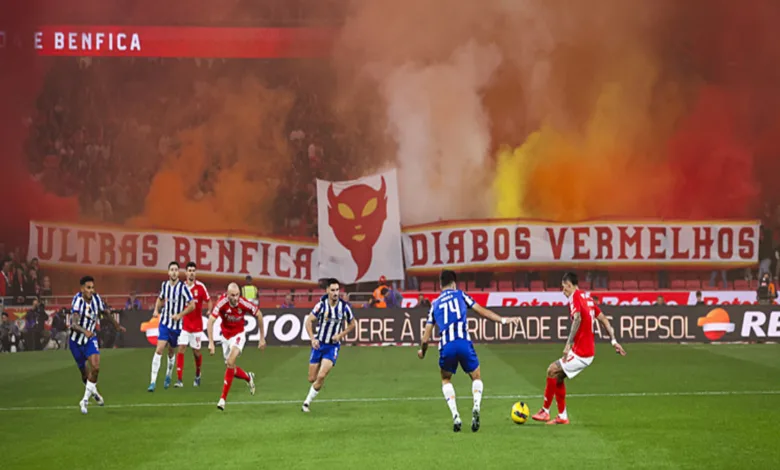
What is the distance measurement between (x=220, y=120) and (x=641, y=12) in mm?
20806

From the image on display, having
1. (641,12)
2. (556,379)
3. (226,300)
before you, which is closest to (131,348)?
(226,300)

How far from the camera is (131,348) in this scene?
36000 mm

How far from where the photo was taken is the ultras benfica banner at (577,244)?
43812 millimetres

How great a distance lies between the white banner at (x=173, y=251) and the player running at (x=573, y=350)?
30.0m

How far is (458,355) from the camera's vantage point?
14258mm

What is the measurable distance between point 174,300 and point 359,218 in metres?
21.9

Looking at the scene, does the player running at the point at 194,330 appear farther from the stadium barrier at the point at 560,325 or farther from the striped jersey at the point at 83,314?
the stadium barrier at the point at 560,325

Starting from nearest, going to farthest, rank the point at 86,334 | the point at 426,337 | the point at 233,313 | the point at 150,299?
the point at 426,337 < the point at 86,334 < the point at 233,313 < the point at 150,299

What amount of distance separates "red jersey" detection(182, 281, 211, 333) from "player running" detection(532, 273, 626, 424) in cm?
951

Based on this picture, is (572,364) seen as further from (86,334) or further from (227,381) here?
(86,334)

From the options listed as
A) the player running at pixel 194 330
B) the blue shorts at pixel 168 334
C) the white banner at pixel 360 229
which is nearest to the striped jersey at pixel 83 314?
the blue shorts at pixel 168 334

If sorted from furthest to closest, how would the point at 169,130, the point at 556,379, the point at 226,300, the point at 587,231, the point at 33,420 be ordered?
the point at 169,130, the point at 587,231, the point at 226,300, the point at 33,420, the point at 556,379

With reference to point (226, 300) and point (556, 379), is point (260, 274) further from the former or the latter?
point (556, 379)

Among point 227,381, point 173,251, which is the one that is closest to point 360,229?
point 173,251
